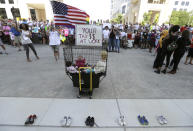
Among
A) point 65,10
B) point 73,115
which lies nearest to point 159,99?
point 73,115

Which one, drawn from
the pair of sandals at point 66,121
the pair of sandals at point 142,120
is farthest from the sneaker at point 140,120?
the pair of sandals at point 66,121

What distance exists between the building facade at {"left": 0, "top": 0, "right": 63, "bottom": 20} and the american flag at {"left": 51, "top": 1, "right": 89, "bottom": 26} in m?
26.6

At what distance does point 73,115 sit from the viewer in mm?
2221

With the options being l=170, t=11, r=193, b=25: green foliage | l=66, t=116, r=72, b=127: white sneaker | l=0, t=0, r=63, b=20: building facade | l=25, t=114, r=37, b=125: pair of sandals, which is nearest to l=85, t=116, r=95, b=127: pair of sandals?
l=66, t=116, r=72, b=127: white sneaker

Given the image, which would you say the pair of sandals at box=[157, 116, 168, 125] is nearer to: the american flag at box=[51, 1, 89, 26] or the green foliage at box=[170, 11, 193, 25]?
the american flag at box=[51, 1, 89, 26]

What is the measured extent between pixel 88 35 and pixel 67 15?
0.98m

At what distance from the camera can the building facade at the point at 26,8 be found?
27.0m

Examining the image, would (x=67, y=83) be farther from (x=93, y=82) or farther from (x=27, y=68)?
(x=27, y=68)

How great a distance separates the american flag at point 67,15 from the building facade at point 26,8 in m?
26.6

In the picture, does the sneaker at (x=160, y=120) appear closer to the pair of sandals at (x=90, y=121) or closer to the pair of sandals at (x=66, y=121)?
the pair of sandals at (x=90, y=121)

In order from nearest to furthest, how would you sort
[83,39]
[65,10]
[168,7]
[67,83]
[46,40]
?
[83,39], [65,10], [67,83], [46,40], [168,7]

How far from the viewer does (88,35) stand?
2.72 m

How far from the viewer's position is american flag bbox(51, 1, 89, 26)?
2.98 metres

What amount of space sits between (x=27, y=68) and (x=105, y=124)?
4154mm
